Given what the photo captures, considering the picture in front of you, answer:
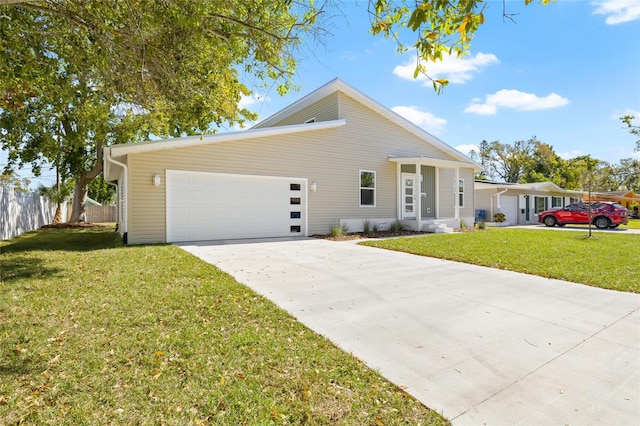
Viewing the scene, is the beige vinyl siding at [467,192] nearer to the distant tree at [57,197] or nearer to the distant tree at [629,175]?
the distant tree at [57,197]

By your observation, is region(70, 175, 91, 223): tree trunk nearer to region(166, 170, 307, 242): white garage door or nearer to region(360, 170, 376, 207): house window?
region(166, 170, 307, 242): white garage door

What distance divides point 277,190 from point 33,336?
9.10 meters

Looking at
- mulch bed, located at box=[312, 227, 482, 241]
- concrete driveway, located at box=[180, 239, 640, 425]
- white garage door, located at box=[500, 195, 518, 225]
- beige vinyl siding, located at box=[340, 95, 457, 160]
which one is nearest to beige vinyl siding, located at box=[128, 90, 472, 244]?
beige vinyl siding, located at box=[340, 95, 457, 160]

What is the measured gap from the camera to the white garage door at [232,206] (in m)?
10.2

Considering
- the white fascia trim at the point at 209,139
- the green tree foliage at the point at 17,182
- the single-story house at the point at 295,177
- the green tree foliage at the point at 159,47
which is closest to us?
the green tree foliage at the point at 159,47

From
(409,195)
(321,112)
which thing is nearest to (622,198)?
(409,195)

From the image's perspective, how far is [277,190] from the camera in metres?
12.0

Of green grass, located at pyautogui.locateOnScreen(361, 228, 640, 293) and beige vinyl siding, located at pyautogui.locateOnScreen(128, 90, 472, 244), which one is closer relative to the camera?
green grass, located at pyautogui.locateOnScreen(361, 228, 640, 293)

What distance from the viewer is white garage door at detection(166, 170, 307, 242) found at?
33.6 feet

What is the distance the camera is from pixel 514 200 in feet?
79.6

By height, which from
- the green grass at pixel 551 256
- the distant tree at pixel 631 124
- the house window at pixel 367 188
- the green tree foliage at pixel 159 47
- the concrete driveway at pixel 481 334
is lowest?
the concrete driveway at pixel 481 334

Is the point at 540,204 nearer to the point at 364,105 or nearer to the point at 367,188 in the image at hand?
the point at 367,188

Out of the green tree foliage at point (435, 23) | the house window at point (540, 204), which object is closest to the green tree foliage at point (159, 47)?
the green tree foliage at point (435, 23)

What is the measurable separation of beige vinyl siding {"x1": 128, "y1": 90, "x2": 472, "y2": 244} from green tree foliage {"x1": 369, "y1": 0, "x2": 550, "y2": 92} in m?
7.77
